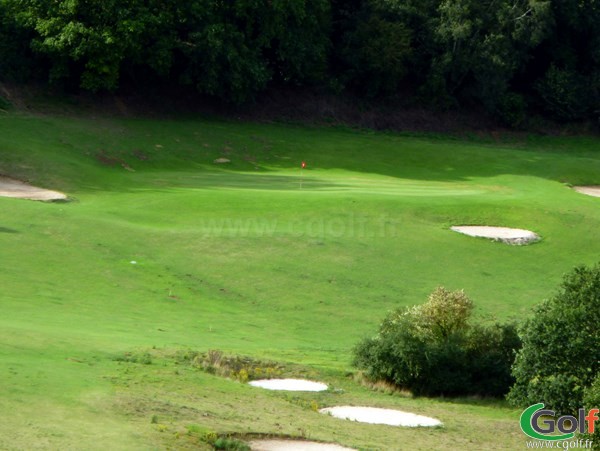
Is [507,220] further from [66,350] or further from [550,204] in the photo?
[66,350]

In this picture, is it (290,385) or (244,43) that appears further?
(244,43)

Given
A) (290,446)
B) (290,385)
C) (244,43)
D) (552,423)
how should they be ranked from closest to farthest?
1. (290,446)
2. (552,423)
3. (290,385)
4. (244,43)

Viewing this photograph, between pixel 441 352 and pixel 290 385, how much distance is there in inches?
137

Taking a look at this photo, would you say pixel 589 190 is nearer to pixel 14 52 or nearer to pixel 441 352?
pixel 14 52

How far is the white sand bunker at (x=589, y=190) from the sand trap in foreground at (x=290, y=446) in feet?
108

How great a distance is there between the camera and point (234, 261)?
101 ft

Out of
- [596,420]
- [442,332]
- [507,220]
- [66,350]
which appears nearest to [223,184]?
[507,220]

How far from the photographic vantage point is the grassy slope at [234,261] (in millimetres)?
17375

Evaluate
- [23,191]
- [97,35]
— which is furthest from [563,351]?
[97,35]

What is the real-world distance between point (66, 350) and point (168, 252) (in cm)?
1108

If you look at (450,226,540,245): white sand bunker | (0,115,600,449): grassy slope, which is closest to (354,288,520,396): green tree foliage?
(0,115,600,449): grassy slope

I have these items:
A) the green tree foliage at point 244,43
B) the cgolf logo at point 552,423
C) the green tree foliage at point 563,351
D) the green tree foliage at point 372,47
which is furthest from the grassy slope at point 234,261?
the green tree foliage at point 372,47

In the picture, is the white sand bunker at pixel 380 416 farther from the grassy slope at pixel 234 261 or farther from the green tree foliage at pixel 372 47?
the green tree foliage at pixel 372 47

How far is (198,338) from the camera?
24.1m
